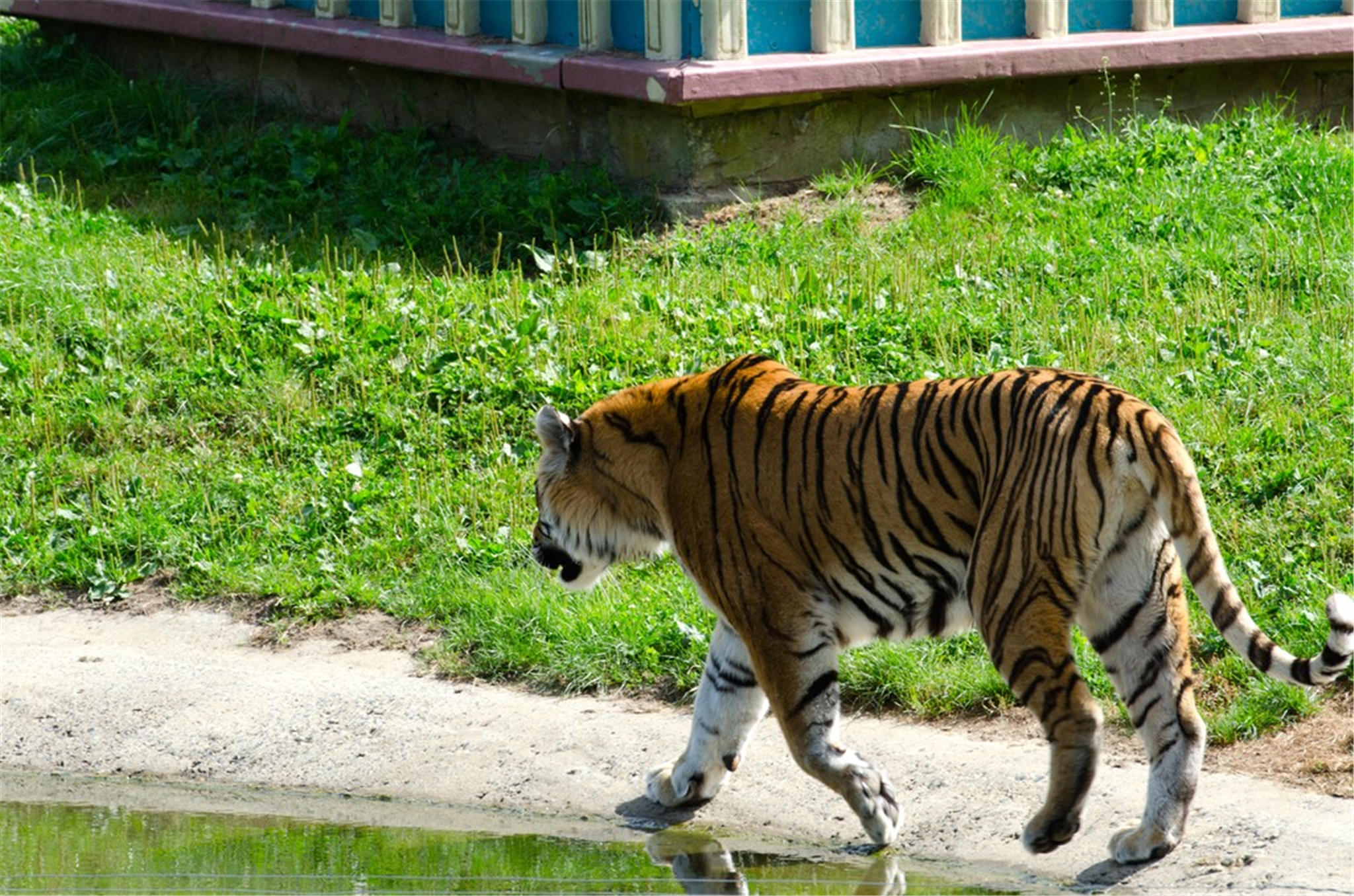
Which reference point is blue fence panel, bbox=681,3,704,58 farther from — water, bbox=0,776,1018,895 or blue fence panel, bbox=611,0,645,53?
water, bbox=0,776,1018,895

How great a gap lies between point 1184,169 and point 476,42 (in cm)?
389

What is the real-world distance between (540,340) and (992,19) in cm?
345

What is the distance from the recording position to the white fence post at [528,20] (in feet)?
34.5

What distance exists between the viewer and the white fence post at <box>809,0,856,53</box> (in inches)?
386

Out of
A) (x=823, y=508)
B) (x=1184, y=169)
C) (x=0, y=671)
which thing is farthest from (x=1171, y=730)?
(x=1184, y=169)

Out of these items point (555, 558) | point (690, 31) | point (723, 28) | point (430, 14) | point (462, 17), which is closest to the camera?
point (555, 558)

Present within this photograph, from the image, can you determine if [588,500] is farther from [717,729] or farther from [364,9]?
[364,9]

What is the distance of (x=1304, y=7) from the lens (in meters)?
11.0

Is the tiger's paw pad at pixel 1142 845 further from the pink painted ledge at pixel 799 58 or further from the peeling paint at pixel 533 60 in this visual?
the peeling paint at pixel 533 60

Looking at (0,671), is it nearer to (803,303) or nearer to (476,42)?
(803,303)

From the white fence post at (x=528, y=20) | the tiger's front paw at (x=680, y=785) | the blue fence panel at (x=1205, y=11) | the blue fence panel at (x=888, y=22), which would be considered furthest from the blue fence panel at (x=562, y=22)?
the tiger's front paw at (x=680, y=785)

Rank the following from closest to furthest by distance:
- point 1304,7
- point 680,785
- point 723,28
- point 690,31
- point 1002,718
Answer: point 680,785 < point 1002,718 < point 723,28 < point 690,31 < point 1304,7

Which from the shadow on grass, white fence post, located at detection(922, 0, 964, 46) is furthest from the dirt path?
white fence post, located at detection(922, 0, 964, 46)

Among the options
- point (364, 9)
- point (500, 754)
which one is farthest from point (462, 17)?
point (500, 754)
